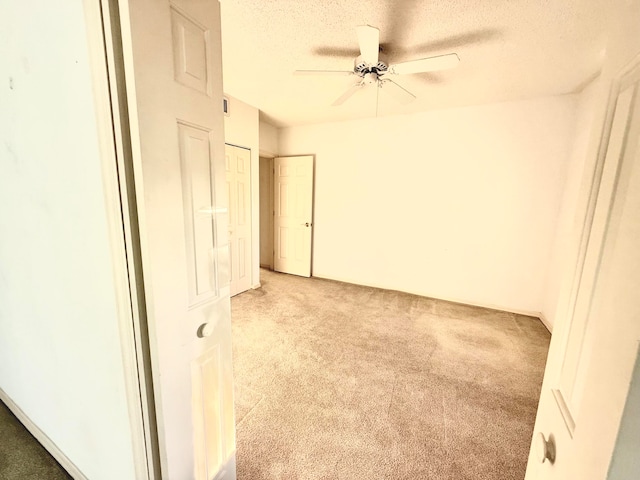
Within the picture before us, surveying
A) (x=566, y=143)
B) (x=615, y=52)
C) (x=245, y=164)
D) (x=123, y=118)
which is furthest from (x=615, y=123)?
(x=245, y=164)

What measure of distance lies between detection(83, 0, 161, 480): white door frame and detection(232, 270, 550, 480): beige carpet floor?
0.79 meters

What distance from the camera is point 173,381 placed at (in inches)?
33.7

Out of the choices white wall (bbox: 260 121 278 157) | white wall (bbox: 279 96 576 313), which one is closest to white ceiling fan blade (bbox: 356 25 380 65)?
white wall (bbox: 279 96 576 313)

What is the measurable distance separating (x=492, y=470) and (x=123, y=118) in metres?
2.24

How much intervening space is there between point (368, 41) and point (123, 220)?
1.74 m

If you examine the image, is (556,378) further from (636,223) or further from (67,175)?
(67,175)

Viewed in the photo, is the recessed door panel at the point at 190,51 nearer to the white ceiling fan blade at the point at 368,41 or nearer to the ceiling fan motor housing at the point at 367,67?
the white ceiling fan blade at the point at 368,41

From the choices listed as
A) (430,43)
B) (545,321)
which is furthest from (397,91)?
(545,321)

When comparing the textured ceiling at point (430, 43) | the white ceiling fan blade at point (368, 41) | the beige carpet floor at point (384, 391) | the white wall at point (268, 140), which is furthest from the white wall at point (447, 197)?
the white ceiling fan blade at point (368, 41)

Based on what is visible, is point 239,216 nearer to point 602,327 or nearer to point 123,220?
point 123,220

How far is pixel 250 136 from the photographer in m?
3.58

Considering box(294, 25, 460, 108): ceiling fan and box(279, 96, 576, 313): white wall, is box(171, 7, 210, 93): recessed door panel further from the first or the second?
box(279, 96, 576, 313): white wall

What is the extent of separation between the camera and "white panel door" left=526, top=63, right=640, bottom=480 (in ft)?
1.26

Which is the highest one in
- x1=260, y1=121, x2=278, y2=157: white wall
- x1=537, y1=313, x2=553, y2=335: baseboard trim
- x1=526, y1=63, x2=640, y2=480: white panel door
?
x1=260, y1=121, x2=278, y2=157: white wall
